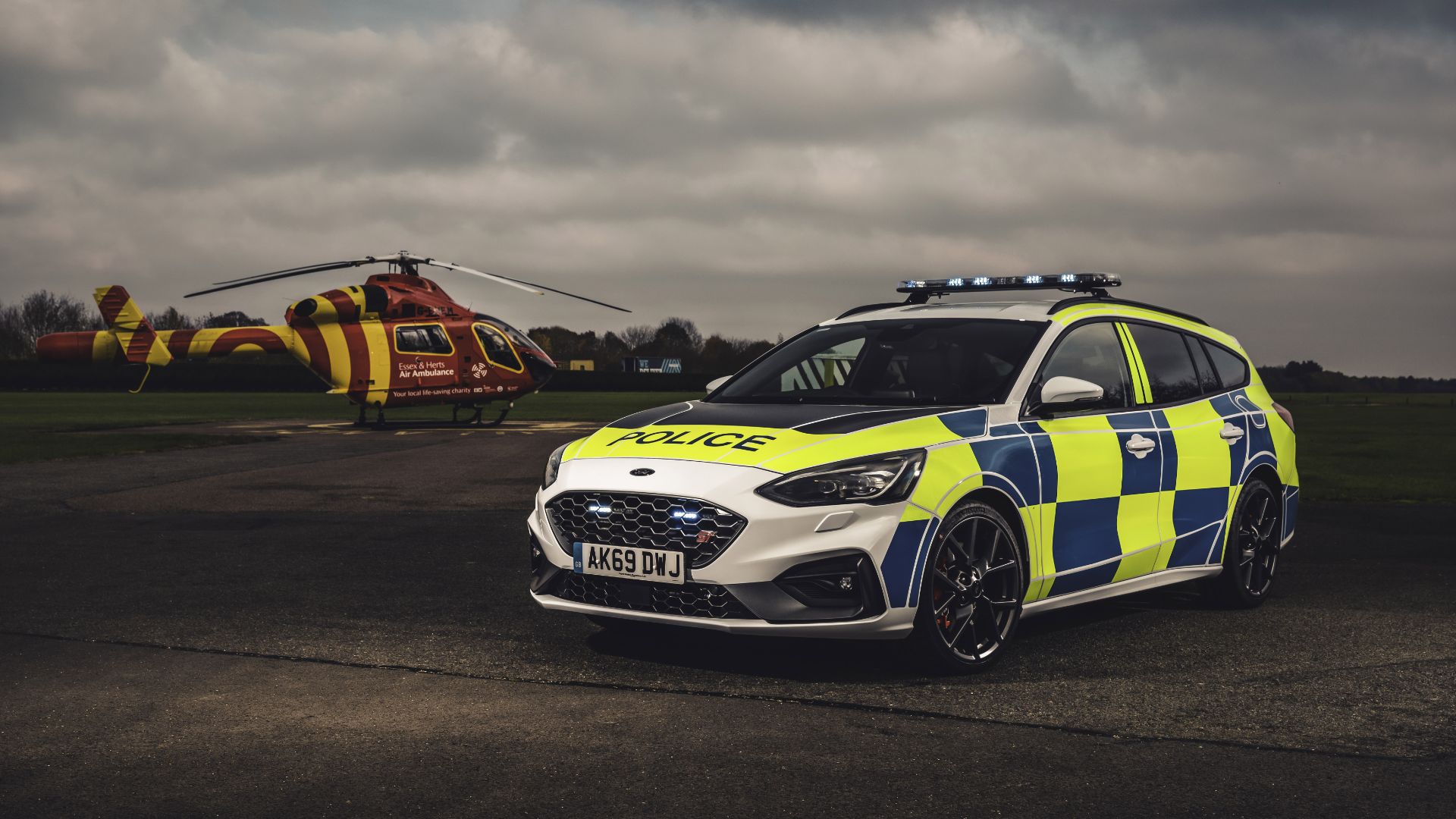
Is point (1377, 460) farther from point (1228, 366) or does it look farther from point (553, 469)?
point (553, 469)

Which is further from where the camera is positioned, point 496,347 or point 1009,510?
point 496,347

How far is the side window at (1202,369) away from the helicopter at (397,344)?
22.2 metres

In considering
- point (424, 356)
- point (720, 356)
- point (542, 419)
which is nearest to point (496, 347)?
point (424, 356)

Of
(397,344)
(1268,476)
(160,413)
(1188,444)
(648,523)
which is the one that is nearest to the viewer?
(648,523)

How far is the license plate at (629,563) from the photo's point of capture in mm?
5535

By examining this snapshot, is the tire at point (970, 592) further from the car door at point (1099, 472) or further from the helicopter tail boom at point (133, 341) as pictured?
the helicopter tail boom at point (133, 341)

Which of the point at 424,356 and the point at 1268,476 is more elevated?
the point at 424,356

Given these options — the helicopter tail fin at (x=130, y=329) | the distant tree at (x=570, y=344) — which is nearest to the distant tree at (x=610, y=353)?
the distant tree at (x=570, y=344)

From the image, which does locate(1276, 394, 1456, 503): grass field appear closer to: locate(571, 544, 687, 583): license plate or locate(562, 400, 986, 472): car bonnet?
locate(562, 400, 986, 472): car bonnet

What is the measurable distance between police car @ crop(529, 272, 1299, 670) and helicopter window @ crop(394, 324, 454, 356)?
24.0 meters

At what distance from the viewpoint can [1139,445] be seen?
6848 millimetres

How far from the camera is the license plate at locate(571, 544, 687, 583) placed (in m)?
5.54

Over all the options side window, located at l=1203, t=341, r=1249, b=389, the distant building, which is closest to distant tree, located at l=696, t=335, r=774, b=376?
the distant building

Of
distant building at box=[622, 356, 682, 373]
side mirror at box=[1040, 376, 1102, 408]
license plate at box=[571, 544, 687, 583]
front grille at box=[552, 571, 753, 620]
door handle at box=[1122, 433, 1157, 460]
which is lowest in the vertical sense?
front grille at box=[552, 571, 753, 620]
